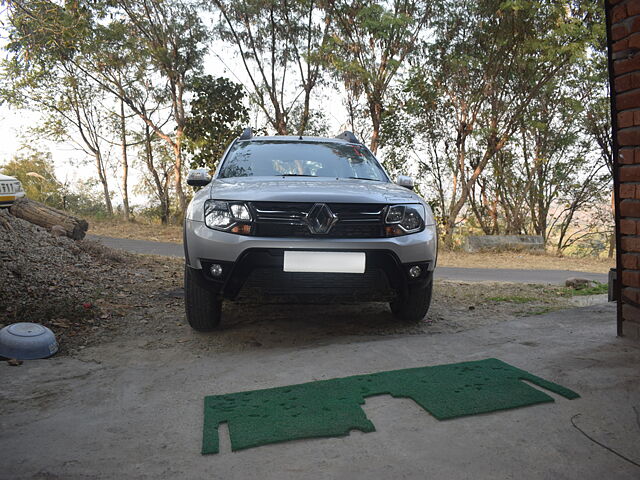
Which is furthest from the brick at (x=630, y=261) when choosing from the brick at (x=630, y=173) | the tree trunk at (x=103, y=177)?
the tree trunk at (x=103, y=177)

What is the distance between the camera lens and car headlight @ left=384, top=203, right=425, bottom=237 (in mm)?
3613

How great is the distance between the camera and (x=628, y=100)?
315cm

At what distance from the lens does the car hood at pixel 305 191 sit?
11.5 feet

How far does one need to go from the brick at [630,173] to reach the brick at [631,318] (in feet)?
2.72

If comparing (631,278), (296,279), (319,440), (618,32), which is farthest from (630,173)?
(319,440)

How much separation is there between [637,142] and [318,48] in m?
12.9

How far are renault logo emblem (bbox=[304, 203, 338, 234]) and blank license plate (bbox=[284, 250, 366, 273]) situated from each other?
0.56ft

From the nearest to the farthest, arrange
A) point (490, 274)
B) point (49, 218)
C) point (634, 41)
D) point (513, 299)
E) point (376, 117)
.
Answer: point (634, 41) < point (513, 299) < point (49, 218) < point (490, 274) < point (376, 117)

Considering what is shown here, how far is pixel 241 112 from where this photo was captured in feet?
55.3

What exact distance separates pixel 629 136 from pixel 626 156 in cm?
12

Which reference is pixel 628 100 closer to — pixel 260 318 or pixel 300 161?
pixel 300 161

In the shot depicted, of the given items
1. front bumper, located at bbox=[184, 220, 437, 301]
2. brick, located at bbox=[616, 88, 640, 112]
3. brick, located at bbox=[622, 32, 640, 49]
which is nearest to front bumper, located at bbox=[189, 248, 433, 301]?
front bumper, located at bbox=[184, 220, 437, 301]

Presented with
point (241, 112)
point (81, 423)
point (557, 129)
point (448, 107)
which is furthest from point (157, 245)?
point (557, 129)

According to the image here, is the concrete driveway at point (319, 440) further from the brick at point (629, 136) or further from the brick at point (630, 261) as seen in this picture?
the brick at point (629, 136)
